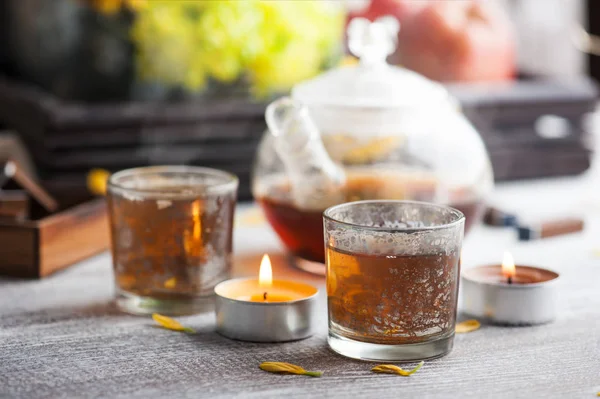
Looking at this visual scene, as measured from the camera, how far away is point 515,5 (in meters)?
1.85

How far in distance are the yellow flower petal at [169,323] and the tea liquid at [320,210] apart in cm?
17

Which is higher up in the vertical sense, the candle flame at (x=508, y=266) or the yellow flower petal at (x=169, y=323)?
the candle flame at (x=508, y=266)

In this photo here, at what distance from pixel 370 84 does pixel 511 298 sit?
248mm

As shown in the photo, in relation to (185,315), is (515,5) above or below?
above

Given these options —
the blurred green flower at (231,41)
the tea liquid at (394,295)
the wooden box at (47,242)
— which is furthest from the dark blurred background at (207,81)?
the tea liquid at (394,295)

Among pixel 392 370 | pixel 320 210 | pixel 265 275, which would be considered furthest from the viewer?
pixel 320 210

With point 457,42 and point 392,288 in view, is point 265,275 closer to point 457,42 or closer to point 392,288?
point 392,288

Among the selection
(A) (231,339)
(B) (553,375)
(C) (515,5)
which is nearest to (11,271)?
(A) (231,339)

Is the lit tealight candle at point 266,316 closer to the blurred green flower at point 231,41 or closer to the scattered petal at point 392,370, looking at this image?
the scattered petal at point 392,370

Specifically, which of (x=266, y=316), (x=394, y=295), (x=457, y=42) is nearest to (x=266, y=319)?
(x=266, y=316)

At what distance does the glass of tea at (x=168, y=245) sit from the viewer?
0.76m

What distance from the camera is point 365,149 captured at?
0.86 m

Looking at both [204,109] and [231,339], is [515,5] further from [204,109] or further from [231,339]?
[231,339]

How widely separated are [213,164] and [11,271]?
1.26 ft
